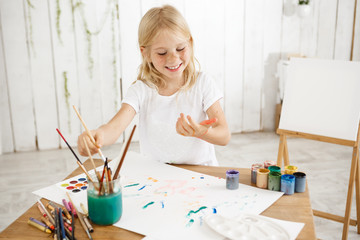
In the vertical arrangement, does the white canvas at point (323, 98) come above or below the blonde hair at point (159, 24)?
below

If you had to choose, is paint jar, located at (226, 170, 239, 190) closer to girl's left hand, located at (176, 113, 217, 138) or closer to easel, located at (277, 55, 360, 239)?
girl's left hand, located at (176, 113, 217, 138)

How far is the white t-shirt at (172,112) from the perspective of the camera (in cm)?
154

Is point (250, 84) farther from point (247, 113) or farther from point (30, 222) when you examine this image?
point (30, 222)

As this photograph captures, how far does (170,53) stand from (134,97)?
10.4 inches

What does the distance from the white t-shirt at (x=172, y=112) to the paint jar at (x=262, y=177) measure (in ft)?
1.46

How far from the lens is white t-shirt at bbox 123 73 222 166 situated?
154cm

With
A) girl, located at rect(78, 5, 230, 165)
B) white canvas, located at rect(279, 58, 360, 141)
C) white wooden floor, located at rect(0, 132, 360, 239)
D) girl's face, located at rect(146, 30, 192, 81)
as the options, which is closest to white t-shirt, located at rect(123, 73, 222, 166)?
girl, located at rect(78, 5, 230, 165)

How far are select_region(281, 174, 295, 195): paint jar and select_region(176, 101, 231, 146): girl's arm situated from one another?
0.29m

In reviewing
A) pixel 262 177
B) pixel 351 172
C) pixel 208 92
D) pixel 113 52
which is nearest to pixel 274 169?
pixel 262 177

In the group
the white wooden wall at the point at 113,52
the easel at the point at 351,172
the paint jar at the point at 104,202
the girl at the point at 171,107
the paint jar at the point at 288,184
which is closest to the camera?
the paint jar at the point at 104,202

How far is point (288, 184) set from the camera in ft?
3.51

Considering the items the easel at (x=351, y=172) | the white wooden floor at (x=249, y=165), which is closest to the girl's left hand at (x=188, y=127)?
the easel at (x=351, y=172)

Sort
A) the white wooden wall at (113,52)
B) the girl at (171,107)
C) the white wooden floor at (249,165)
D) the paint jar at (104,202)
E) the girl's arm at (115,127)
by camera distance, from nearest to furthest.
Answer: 1. the paint jar at (104,202)
2. the girl's arm at (115,127)
3. the girl at (171,107)
4. the white wooden floor at (249,165)
5. the white wooden wall at (113,52)

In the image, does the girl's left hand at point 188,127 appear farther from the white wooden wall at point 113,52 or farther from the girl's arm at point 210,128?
the white wooden wall at point 113,52
